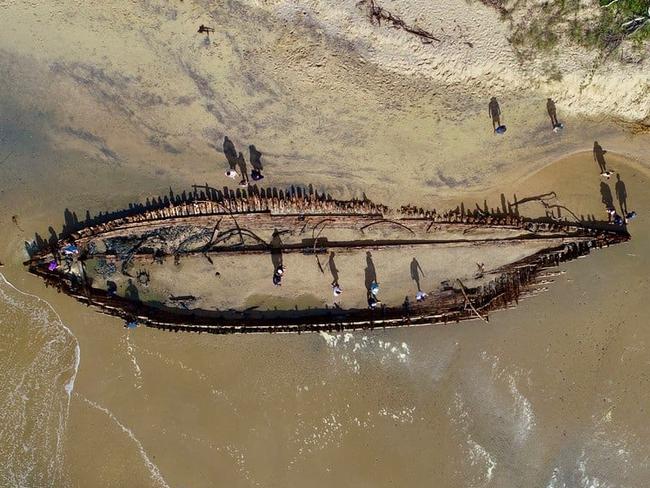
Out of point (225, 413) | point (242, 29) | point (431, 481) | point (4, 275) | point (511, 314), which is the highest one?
point (242, 29)

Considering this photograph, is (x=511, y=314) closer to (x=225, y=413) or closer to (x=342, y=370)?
(x=342, y=370)

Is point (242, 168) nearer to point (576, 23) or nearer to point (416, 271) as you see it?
point (416, 271)

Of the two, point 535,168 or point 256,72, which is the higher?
point 256,72

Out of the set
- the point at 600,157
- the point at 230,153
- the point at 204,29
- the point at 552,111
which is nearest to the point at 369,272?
the point at 230,153

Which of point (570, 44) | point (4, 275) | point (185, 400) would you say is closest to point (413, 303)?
point (185, 400)

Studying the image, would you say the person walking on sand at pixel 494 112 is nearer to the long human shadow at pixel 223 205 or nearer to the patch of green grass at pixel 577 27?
the patch of green grass at pixel 577 27

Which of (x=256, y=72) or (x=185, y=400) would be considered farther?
(x=185, y=400)

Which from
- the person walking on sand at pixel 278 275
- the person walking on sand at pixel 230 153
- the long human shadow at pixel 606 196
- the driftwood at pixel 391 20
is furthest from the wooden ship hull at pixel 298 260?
the driftwood at pixel 391 20
